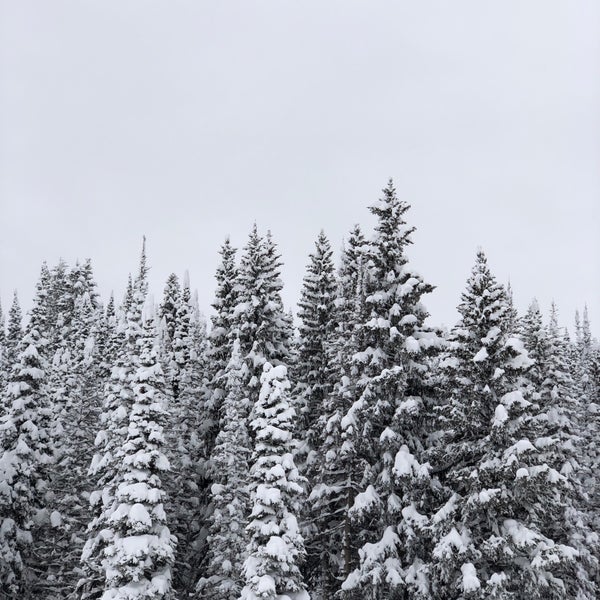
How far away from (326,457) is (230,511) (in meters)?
5.06

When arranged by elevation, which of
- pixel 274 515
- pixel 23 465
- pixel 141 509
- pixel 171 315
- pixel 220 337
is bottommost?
pixel 274 515

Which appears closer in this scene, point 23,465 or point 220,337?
point 23,465

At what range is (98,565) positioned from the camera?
1108 inches

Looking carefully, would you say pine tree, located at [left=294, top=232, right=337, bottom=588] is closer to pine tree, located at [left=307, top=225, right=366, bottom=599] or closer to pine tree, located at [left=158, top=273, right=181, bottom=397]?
pine tree, located at [left=307, top=225, right=366, bottom=599]

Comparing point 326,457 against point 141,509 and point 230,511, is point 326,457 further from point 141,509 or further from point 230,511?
point 141,509

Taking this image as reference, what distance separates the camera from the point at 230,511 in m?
29.0

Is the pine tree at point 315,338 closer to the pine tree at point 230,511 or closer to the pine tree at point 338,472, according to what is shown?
the pine tree at point 338,472

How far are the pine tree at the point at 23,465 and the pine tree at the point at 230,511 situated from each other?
A: 973 centimetres

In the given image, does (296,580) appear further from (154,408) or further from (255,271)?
(255,271)

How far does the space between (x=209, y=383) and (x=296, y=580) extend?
673 inches

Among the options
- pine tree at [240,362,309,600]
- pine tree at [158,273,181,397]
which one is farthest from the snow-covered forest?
pine tree at [158,273,181,397]

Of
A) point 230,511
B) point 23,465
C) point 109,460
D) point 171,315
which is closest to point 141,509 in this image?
point 109,460

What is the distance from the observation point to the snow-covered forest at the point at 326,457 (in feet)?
76.9

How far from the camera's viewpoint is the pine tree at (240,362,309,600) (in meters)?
23.1
